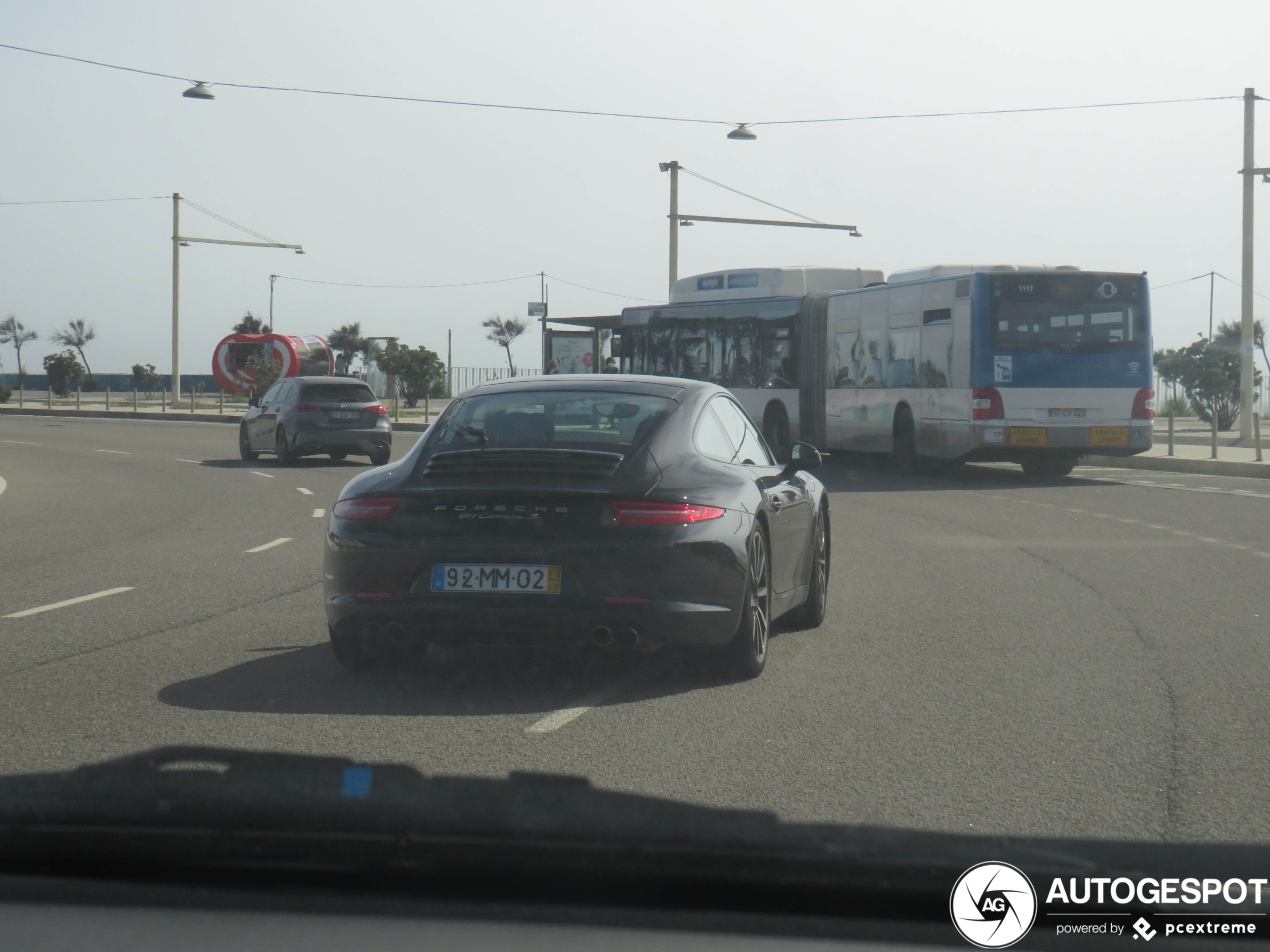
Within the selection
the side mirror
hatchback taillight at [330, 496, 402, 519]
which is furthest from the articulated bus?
hatchback taillight at [330, 496, 402, 519]

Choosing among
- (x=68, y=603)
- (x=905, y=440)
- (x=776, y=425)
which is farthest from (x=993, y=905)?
(x=776, y=425)

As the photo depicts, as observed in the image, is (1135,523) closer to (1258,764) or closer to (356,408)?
(1258,764)

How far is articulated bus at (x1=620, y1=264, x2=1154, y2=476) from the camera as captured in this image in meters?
21.4

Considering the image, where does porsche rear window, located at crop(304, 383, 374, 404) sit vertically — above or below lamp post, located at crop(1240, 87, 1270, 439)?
below

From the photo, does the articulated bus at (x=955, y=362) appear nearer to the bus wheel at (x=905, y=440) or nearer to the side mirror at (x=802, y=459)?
the bus wheel at (x=905, y=440)

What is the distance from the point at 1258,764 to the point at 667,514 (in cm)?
244

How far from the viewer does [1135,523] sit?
15.0m

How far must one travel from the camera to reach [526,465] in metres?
6.23

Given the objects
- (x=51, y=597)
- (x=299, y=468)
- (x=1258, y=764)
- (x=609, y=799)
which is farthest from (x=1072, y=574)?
(x=299, y=468)

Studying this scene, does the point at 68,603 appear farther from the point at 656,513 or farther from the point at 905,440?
the point at 905,440

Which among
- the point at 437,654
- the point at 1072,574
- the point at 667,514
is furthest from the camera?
the point at 1072,574

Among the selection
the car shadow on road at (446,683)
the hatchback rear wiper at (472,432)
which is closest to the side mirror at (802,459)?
the car shadow on road at (446,683)

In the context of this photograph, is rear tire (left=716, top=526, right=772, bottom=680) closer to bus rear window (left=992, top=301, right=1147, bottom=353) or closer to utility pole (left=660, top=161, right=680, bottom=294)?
bus rear window (left=992, top=301, right=1147, bottom=353)

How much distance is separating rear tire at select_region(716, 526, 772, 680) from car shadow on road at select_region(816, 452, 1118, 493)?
516 inches
